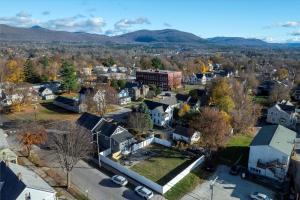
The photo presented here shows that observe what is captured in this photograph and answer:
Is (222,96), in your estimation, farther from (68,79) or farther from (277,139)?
(68,79)

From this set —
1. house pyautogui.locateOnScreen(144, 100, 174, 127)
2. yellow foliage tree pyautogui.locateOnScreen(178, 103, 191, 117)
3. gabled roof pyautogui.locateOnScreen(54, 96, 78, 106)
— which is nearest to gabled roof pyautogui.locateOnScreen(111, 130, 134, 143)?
house pyautogui.locateOnScreen(144, 100, 174, 127)

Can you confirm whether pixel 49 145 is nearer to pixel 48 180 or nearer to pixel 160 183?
pixel 48 180

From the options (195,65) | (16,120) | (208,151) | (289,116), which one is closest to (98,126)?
(208,151)

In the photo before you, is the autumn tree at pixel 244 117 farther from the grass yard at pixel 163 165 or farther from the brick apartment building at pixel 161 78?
the brick apartment building at pixel 161 78

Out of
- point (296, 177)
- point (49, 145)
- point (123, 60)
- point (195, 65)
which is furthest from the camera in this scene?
point (123, 60)

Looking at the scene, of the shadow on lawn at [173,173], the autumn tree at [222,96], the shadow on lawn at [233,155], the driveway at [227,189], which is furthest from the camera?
the autumn tree at [222,96]

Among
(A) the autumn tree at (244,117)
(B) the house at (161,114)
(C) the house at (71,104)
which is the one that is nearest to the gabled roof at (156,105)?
(B) the house at (161,114)

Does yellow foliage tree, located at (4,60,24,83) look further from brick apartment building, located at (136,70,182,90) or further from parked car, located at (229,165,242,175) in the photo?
parked car, located at (229,165,242,175)
